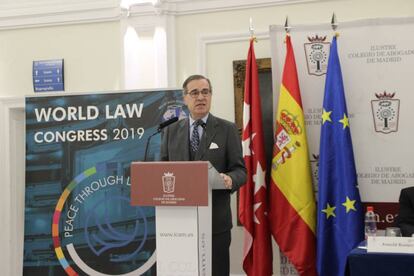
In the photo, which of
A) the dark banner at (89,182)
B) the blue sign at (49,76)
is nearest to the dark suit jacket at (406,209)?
the dark banner at (89,182)

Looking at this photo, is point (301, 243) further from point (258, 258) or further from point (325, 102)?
point (325, 102)

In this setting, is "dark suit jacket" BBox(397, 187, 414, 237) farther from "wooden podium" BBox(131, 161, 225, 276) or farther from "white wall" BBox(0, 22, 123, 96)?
"white wall" BBox(0, 22, 123, 96)

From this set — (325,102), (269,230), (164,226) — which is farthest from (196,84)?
(269,230)

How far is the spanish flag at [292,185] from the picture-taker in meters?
3.58

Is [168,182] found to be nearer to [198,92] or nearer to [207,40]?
[198,92]

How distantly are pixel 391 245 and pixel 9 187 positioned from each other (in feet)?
11.2

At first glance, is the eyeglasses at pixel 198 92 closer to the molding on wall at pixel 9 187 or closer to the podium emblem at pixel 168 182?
the podium emblem at pixel 168 182

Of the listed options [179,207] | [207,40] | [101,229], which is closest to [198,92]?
[179,207]

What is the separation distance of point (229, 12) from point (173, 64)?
2.06ft

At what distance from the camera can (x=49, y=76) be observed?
4500mm

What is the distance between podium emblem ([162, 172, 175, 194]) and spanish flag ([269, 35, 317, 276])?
1.48 metres

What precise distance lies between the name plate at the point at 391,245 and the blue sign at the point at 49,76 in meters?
3.09

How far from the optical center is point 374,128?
3621 mm

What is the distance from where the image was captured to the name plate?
7.64 feet
